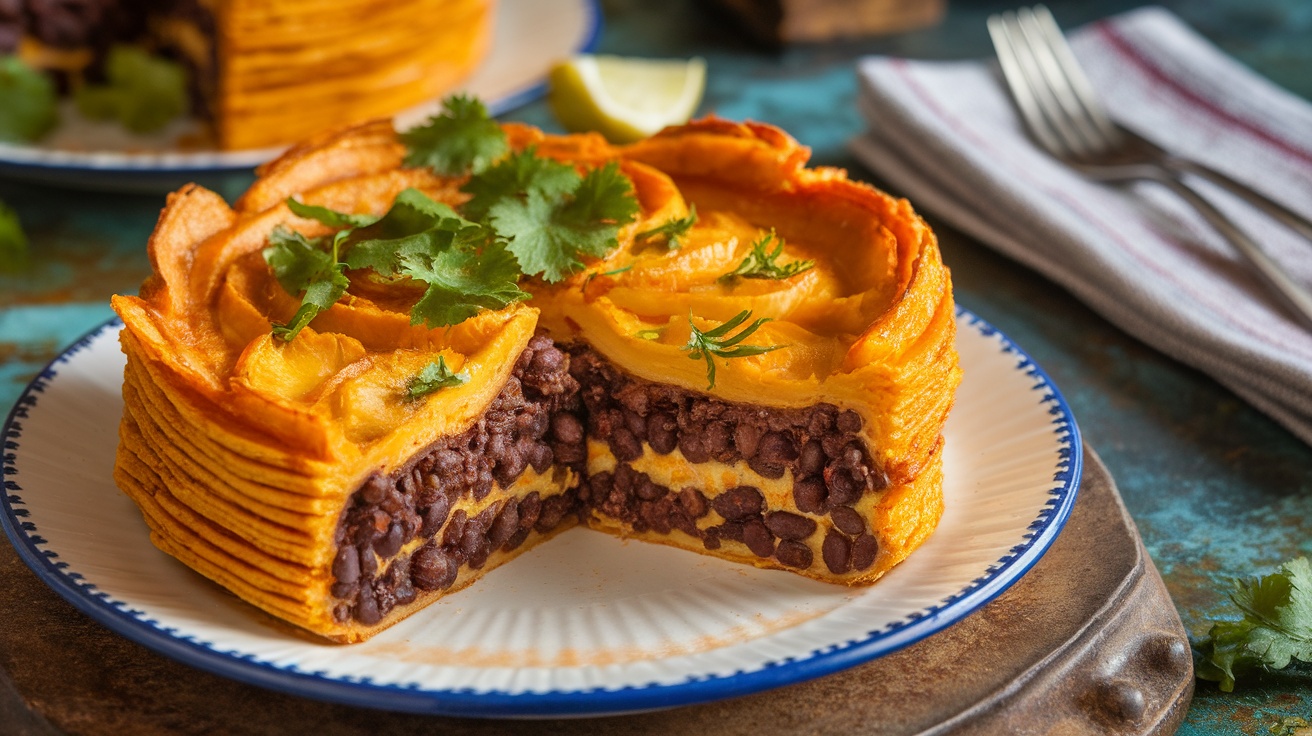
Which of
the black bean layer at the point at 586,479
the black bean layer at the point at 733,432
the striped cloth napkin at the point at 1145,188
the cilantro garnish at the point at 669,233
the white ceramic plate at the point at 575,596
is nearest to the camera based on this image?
the white ceramic plate at the point at 575,596

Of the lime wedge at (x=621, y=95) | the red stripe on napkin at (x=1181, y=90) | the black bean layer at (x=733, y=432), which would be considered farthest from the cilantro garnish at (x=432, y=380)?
the red stripe on napkin at (x=1181, y=90)

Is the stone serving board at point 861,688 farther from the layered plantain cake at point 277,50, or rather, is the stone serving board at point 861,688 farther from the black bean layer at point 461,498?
the layered plantain cake at point 277,50

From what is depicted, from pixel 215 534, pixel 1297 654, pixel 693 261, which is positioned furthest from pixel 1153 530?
pixel 215 534

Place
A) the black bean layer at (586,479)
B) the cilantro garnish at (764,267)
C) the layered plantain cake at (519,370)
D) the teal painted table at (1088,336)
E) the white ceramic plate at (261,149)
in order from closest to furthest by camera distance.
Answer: the layered plantain cake at (519,370), the black bean layer at (586,479), the cilantro garnish at (764,267), the teal painted table at (1088,336), the white ceramic plate at (261,149)

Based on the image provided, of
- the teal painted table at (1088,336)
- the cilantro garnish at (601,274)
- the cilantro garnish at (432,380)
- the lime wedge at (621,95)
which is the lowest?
the teal painted table at (1088,336)

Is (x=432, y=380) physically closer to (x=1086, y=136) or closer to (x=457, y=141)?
(x=457, y=141)

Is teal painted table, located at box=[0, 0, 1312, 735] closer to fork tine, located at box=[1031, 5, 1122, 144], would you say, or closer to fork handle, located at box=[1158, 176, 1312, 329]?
fork handle, located at box=[1158, 176, 1312, 329]

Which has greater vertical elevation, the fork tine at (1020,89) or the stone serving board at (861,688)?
the fork tine at (1020,89)

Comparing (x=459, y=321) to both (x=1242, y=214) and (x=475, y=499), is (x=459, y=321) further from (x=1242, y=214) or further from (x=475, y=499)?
(x=1242, y=214)
